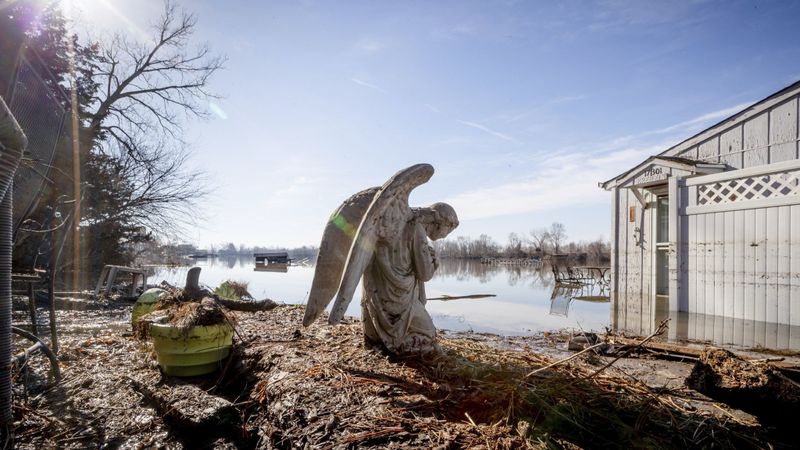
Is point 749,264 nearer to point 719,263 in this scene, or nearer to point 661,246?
point 719,263

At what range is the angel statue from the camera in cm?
321

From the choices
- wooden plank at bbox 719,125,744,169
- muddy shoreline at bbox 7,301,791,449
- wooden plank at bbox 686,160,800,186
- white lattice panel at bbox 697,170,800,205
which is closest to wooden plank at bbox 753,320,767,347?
white lattice panel at bbox 697,170,800,205

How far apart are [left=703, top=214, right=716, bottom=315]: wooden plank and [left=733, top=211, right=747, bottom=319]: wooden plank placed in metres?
0.44

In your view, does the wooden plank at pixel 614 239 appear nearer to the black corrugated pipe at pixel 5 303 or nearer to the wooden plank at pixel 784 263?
the wooden plank at pixel 784 263

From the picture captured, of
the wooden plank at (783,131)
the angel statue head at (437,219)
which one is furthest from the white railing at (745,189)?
the angel statue head at (437,219)

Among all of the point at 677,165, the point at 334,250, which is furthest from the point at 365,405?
the point at 677,165

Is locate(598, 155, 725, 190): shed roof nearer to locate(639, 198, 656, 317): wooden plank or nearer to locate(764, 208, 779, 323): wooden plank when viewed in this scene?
locate(639, 198, 656, 317): wooden plank

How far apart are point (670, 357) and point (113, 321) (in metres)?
9.07

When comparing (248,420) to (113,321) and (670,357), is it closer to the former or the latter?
(670,357)

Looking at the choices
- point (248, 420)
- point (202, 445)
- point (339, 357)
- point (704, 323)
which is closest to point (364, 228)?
point (339, 357)

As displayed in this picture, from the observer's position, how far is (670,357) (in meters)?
4.80

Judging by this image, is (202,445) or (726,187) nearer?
(202,445)

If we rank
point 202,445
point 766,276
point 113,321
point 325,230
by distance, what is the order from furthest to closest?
point 766,276 → point 113,321 → point 325,230 → point 202,445

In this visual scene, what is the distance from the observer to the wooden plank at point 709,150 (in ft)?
34.2
